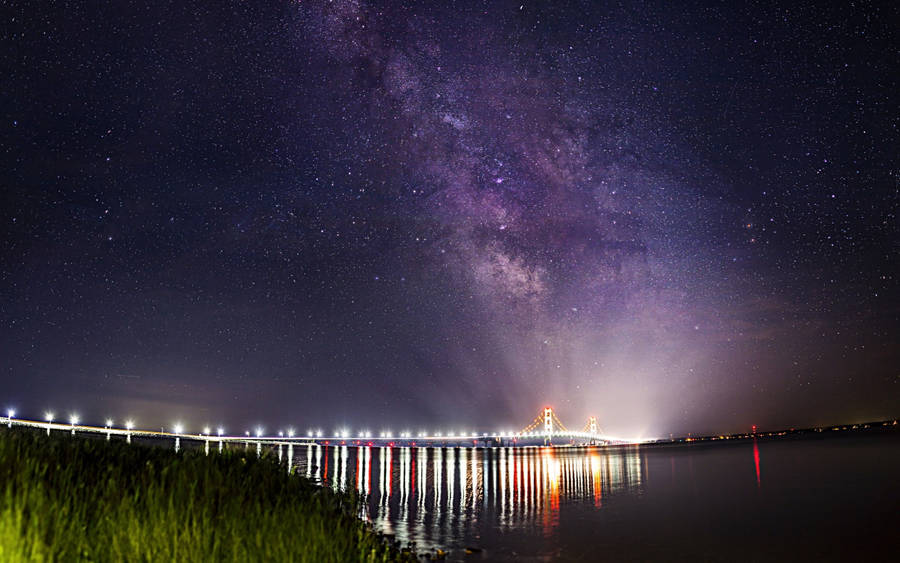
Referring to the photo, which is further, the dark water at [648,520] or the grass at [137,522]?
the dark water at [648,520]

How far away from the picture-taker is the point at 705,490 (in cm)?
4094

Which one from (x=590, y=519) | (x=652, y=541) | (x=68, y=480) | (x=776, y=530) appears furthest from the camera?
(x=590, y=519)

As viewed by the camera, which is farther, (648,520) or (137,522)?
(648,520)

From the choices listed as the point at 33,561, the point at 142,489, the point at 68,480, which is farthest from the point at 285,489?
the point at 33,561

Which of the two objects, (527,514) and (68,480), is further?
(527,514)

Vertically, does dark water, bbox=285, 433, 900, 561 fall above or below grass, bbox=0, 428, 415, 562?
below

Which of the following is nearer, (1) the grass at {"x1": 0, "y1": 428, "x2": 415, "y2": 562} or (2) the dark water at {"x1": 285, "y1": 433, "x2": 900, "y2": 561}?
(1) the grass at {"x1": 0, "y1": 428, "x2": 415, "y2": 562}

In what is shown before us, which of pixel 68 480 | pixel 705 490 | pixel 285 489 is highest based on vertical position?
pixel 68 480

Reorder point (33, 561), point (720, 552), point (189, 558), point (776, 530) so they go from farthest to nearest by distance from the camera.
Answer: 1. point (776, 530)
2. point (720, 552)
3. point (189, 558)
4. point (33, 561)

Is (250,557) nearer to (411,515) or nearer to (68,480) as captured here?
(68,480)

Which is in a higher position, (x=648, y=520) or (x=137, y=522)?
(x=137, y=522)

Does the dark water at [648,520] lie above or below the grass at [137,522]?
below

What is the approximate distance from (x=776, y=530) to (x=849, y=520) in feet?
19.5

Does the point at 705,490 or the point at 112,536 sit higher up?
the point at 112,536
